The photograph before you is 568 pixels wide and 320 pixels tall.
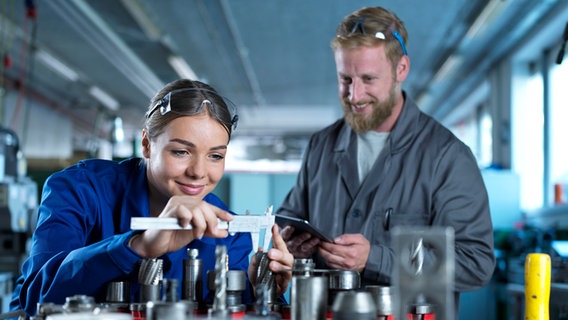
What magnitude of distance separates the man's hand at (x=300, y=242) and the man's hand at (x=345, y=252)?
27 millimetres

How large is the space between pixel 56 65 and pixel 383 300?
8045 mm

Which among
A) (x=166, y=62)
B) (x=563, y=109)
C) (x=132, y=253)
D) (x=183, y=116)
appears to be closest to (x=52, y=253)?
(x=132, y=253)

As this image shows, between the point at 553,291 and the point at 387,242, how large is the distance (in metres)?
0.47

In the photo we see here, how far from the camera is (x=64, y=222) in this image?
1.40 m

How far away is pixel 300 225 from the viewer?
1.50 meters

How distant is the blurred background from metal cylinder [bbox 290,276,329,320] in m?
1.64

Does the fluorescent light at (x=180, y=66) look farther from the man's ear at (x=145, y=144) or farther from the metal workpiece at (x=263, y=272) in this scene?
the metal workpiece at (x=263, y=272)

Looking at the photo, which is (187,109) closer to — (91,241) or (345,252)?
(91,241)

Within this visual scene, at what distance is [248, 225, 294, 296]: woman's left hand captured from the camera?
51.5 inches

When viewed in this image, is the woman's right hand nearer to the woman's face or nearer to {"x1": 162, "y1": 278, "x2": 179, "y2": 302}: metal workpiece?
{"x1": 162, "y1": 278, "x2": 179, "y2": 302}: metal workpiece

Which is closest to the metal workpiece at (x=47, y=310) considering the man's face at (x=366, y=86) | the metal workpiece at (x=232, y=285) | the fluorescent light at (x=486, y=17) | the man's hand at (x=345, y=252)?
the metal workpiece at (x=232, y=285)

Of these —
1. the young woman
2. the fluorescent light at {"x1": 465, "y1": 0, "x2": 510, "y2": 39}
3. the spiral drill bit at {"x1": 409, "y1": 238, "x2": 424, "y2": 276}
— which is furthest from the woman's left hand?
the fluorescent light at {"x1": 465, "y1": 0, "x2": 510, "y2": 39}

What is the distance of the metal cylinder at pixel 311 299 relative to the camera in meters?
0.91

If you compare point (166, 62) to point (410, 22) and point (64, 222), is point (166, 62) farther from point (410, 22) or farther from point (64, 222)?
point (64, 222)
